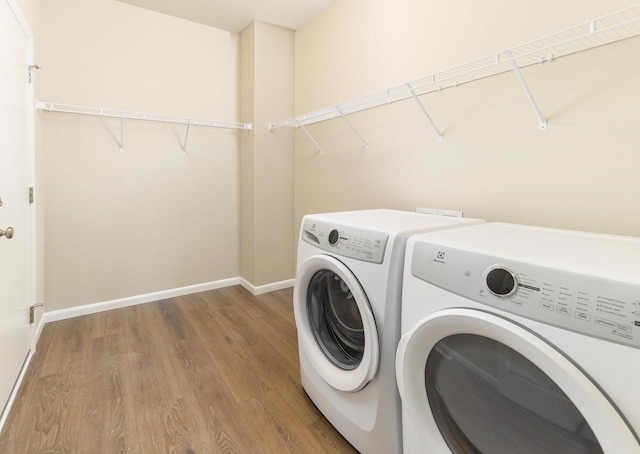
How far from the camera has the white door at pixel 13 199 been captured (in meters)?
1.45

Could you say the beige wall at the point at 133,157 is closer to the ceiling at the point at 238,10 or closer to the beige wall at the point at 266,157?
the ceiling at the point at 238,10

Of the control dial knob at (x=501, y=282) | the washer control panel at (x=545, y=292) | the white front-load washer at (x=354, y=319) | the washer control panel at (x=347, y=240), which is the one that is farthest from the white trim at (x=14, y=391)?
the control dial knob at (x=501, y=282)

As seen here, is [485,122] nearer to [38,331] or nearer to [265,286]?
[265,286]

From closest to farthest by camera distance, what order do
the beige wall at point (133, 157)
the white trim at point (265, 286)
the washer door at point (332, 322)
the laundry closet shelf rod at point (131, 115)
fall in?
the washer door at point (332, 322)
the laundry closet shelf rod at point (131, 115)
the beige wall at point (133, 157)
the white trim at point (265, 286)

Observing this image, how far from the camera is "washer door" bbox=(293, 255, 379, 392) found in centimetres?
124

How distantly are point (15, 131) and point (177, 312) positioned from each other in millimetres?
1592

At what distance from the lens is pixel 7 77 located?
151 centimetres

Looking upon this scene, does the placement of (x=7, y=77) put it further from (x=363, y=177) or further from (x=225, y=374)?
(x=363, y=177)

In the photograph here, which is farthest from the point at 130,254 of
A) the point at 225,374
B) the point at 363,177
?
the point at 363,177

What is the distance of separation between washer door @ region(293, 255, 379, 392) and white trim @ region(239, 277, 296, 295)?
1.56 meters

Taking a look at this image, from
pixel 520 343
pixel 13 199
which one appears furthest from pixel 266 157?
pixel 520 343

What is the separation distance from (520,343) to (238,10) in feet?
9.92

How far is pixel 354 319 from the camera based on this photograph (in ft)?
4.47

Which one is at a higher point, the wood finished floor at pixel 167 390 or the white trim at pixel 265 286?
the white trim at pixel 265 286
